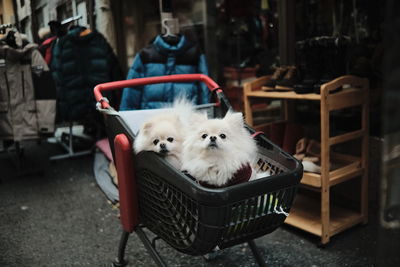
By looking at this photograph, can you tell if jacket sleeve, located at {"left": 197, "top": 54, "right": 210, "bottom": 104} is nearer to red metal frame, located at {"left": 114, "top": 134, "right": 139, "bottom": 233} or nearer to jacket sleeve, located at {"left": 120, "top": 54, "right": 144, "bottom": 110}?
jacket sleeve, located at {"left": 120, "top": 54, "right": 144, "bottom": 110}

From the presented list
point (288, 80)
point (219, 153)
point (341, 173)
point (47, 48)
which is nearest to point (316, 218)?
point (341, 173)

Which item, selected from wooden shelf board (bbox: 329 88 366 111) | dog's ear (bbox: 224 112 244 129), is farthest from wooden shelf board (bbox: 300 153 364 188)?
dog's ear (bbox: 224 112 244 129)

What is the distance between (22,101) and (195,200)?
2.55 metres

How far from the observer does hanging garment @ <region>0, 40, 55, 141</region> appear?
10.5 feet

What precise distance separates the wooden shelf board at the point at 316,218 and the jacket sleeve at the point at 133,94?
142cm

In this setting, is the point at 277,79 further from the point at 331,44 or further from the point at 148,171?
the point at 148,171

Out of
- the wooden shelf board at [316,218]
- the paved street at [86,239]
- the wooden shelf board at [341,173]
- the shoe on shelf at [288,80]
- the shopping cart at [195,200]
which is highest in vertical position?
the shoe on shelf at [288,80]

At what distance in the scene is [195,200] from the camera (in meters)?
1.44

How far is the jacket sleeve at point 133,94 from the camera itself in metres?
3.02

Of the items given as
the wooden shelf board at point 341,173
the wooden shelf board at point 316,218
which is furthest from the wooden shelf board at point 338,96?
the wooden shelf board at point 316,218

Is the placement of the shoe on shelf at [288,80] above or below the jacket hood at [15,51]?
below

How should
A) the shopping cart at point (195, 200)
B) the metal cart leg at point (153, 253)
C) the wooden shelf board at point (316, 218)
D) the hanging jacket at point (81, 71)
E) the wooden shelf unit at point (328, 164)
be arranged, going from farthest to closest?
1. the hanging jacket at point (81, 71)
2. the wooden shelf board at point (316, 218)
3. the wooden shelf unit at point (328, 164)
4. the metal cart leg at point (153, 253)
5. the shopping cart at point (195, 200)

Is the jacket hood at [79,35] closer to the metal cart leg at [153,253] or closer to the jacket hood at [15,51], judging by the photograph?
the jacket hood at [15,51]

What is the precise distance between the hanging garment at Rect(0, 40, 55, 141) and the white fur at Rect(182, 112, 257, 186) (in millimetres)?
2144
